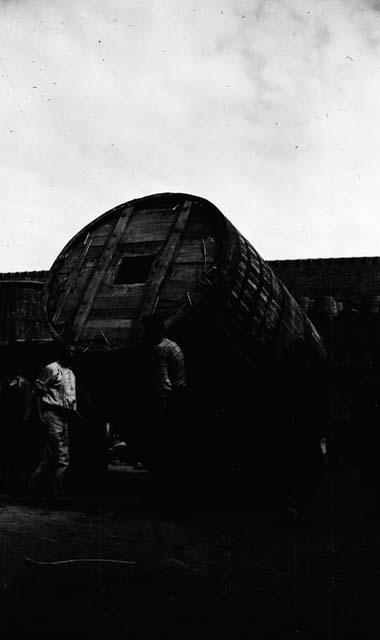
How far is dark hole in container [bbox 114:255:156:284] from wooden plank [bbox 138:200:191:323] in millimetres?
171

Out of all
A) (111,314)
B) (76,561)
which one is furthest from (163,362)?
(76,561)

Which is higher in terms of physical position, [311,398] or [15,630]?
[311,398]

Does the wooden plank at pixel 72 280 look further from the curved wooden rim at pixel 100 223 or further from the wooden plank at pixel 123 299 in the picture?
the wooden plank at pixel 123 299

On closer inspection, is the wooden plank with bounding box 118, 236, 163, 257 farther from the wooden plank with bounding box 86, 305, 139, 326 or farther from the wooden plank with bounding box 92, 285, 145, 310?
the wooden plank with bounding box 86, 305, 139, 326

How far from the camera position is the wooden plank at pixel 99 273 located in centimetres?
629

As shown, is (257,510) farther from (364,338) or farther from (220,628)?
(364,338)

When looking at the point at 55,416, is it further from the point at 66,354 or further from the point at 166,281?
the point at 166,281

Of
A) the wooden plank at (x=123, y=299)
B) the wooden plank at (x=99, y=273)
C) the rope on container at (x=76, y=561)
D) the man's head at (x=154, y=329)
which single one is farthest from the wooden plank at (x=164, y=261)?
the rope on container at (x=76, y=561)

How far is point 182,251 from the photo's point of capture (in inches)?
249

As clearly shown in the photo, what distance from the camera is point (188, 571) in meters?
3.96

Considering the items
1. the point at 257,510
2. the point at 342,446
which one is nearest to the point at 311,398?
the point at 342,446

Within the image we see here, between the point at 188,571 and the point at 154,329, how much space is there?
2222 mm

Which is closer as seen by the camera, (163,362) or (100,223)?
(163,362)

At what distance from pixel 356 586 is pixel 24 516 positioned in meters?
3.17
